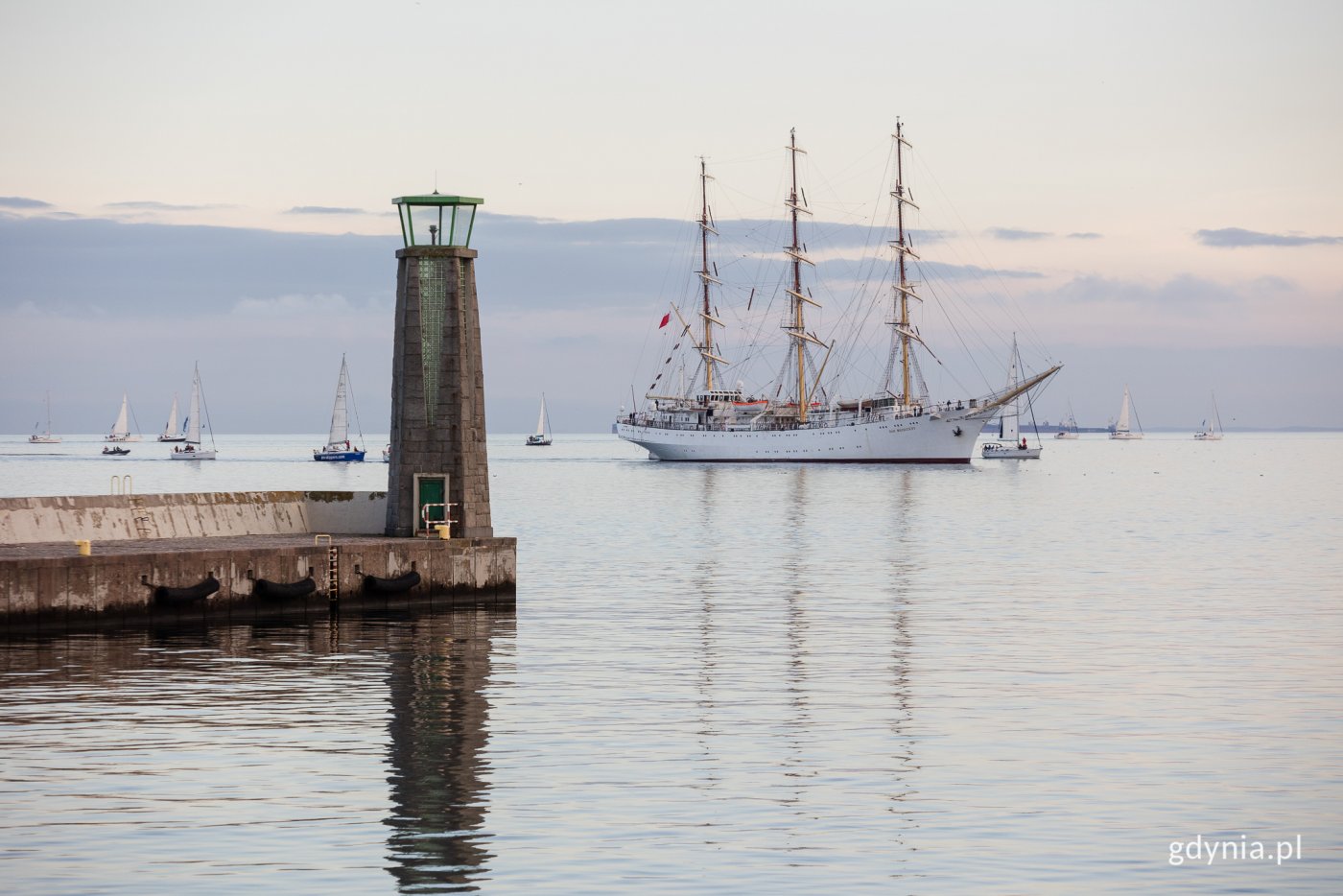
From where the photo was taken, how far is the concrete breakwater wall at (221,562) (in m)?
26.2

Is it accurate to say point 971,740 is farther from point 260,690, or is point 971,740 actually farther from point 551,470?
point 551,470

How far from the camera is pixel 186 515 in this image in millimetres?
31531

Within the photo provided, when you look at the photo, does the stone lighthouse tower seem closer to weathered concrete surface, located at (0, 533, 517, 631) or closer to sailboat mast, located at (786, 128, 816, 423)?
weathered concrete surface, located at (0, 533, 517, 631)

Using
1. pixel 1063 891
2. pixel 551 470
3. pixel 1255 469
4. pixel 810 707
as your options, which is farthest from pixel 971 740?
pixel 1255 469

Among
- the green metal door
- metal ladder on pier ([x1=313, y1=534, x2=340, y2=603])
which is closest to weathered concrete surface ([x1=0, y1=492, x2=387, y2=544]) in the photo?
the green metal door

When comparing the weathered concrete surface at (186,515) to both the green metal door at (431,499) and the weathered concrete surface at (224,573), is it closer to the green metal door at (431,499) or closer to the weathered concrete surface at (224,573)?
the weathered concrete surface at (224,573)

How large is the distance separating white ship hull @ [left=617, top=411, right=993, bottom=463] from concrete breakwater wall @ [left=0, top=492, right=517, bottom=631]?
4418 inches

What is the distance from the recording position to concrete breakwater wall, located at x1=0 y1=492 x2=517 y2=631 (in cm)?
2625

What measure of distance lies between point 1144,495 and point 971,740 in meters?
88.6

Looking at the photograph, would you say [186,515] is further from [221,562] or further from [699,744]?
[699,744]

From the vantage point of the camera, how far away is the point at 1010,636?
29.4 meters

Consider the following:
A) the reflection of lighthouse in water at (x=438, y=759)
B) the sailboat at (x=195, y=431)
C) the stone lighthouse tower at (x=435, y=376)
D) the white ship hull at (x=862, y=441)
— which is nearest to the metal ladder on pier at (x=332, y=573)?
the stone lighthouse tower at (x=435, y=376)

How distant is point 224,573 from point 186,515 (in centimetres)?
372

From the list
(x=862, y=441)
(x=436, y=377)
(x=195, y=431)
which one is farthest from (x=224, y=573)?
(x=195, y=431)
